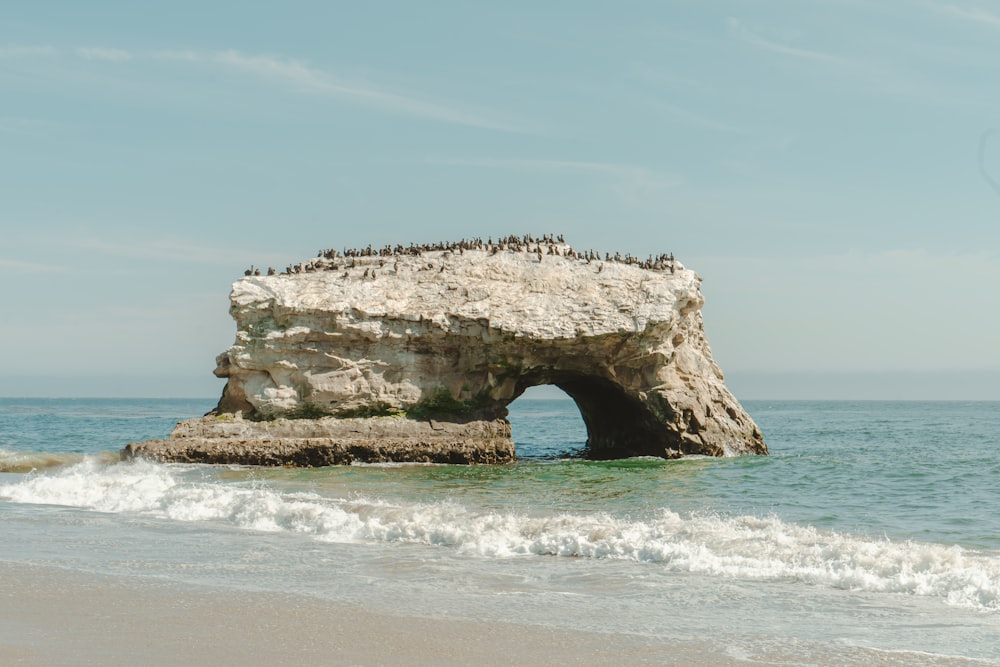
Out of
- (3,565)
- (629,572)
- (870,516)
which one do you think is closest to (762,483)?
(870,516)

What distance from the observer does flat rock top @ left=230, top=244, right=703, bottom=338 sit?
1056 inches

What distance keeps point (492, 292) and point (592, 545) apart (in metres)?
16.0

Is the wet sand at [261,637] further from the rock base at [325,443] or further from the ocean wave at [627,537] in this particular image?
the rock base at [325,443]

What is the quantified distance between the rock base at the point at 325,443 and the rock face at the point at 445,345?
60 millimetres

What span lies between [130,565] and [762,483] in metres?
13.9

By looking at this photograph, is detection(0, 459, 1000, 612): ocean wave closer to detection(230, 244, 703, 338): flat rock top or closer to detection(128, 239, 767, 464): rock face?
detection(128, 239, 767, 464): rock face

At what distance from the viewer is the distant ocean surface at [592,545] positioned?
8531 millimetres

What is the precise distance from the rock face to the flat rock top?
0.14 ft

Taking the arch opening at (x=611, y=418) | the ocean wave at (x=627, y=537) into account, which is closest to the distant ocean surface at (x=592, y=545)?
the ocean wave at (x=627, y=537)

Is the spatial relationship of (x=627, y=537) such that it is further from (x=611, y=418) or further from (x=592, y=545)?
(x=611, y=418)

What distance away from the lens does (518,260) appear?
2894 cm

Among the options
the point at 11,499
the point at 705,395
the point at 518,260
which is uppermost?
the point at 518,260

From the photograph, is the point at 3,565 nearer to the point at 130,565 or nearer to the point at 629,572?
the point at 130,565

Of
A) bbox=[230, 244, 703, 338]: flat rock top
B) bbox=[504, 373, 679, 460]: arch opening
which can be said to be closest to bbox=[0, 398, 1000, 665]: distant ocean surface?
bbox=[230, 244, 703, 338]: flat rock top
